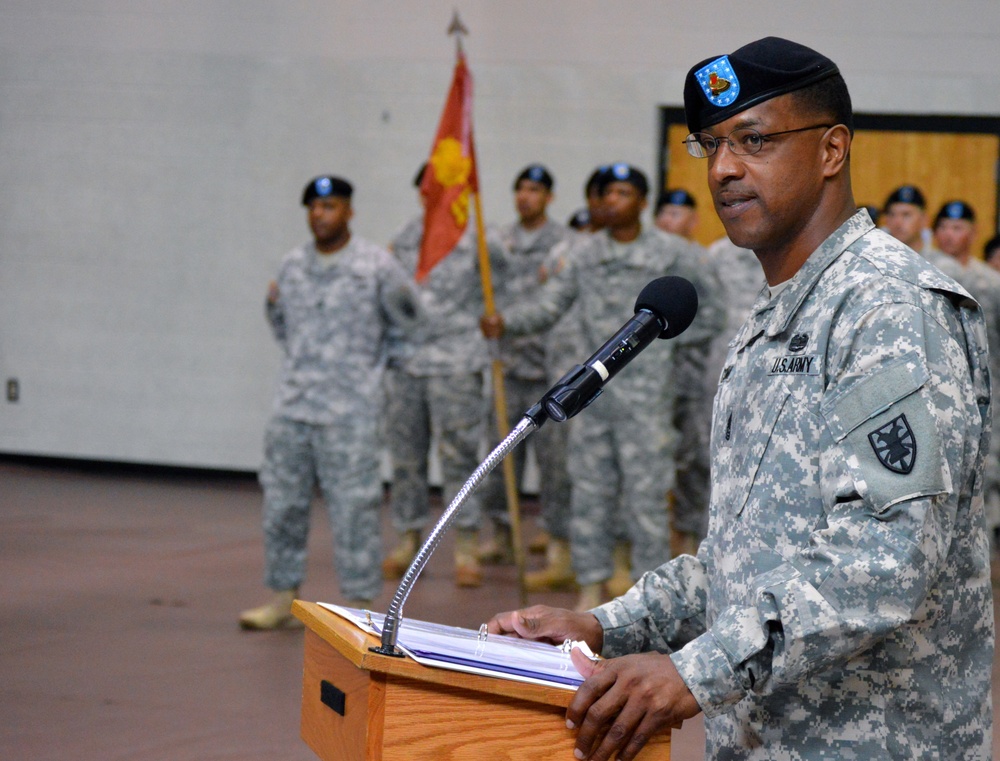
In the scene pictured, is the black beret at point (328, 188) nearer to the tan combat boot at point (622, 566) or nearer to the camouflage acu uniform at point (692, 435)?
the tan combat boot at point (622, 566)

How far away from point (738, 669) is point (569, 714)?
177mm

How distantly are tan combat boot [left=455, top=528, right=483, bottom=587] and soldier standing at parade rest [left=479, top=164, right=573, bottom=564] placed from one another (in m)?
0.44

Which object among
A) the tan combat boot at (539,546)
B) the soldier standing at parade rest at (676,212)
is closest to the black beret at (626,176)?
the soldier standing at parade rest at (676,212)

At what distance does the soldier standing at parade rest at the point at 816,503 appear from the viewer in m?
1.25

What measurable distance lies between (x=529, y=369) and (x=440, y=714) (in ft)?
19.1

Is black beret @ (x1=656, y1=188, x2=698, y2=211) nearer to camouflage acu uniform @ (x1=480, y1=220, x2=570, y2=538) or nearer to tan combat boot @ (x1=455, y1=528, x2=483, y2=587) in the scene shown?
camouflage acu uniform @ (x1=480, y1=220, x2=570, y2=538)

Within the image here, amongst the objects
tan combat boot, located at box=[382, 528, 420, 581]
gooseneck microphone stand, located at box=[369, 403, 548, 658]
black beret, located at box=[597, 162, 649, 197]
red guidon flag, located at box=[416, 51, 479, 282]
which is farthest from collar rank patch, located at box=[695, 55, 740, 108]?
tan combat boot, located at box=[382, 528, 420, 581]

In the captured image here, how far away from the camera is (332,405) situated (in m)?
5.16

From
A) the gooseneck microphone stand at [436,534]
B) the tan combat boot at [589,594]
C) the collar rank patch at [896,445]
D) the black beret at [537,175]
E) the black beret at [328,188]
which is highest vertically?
the black beret at [537,175]

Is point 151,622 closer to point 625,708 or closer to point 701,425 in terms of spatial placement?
point 701,425

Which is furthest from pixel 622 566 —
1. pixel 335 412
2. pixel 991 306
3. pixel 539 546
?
pixel 991 306

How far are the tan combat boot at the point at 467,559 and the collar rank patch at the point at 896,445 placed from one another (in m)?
5.04

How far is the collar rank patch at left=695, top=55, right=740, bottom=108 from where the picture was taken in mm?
1465

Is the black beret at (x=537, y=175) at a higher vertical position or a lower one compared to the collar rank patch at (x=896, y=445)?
higher
